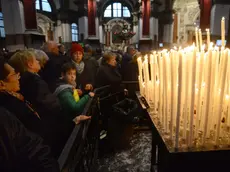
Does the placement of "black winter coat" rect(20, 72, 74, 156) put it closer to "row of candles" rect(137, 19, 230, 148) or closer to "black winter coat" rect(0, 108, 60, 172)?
"black winter coat" rect(0, 108, 60, 172)

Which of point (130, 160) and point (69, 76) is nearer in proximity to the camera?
point (69, 76)

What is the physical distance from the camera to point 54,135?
1712 millimetres

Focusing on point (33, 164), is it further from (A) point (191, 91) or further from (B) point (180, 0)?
(B) point (180, 0)

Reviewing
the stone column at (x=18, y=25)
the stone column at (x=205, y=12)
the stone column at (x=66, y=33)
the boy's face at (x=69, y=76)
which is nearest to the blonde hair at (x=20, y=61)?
the boy's face at (x=69, y=76)

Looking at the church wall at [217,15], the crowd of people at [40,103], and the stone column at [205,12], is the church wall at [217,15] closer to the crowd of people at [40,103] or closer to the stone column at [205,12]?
the stone column at [205,12]

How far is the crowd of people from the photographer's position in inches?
35.3

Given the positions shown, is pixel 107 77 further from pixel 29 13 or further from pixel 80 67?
pixel 29 13

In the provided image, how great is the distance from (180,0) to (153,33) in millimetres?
7128

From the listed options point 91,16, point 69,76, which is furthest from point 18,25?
point 91,16

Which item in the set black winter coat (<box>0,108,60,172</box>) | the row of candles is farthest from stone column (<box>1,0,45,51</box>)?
the row of candles

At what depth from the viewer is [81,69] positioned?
10.7 feet

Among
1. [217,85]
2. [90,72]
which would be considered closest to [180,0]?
[90,72]

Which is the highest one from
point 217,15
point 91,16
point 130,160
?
point 91,16

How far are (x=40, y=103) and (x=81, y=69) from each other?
5.20ft
